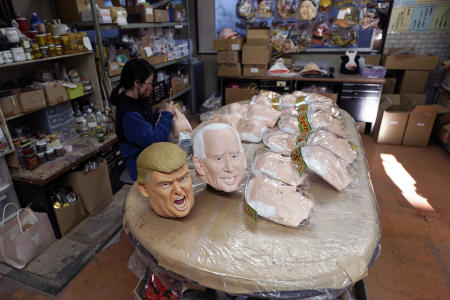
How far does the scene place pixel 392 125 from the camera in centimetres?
381

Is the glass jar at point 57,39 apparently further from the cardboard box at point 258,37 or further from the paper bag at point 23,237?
the cardboard box at point 258,37

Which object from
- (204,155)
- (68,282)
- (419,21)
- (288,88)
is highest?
(419,21)

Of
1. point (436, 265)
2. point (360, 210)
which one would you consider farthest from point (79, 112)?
point (436, 265)

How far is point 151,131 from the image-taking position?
163 centimetres

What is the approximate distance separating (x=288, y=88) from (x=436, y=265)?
2920 mm

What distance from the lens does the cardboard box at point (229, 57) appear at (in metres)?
4.15

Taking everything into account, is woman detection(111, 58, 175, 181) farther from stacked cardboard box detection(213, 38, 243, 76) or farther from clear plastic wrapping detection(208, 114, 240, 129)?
stacked cardboard box detection(213, 38, 243, 76)

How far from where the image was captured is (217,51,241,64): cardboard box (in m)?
4.15

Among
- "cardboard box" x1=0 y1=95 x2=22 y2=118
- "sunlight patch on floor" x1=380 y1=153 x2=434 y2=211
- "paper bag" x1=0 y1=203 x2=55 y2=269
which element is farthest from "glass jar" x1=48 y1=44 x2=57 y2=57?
"sunlight patch on floor" x1=380 y1=153 x2=434 y2=211

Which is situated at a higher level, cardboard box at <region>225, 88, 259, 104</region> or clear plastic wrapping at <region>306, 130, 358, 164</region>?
clear plastic wrapping at <region>306, 130, 358, 164</region>

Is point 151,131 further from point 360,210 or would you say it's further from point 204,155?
point 360,210

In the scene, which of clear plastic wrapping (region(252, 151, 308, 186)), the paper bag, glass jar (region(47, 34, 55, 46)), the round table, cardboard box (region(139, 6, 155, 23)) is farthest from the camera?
cardboard box (region(139, 6, 155, 23))

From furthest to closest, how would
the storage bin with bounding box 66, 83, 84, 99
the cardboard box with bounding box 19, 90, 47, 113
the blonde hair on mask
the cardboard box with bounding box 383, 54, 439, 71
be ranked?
the cardboard box with bounding box 383, 54, 439, 71 → the storage bin with bounding box 66, 83, 84, 99 → the cardboard box with bounding box 19, 90, 47, 113 → the blonde hair on mask

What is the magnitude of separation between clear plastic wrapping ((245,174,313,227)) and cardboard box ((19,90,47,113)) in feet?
6.15
